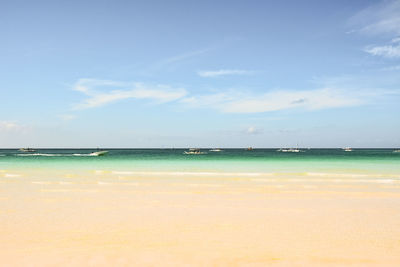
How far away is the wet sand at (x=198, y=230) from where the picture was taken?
6.29m

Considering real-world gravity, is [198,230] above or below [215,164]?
above

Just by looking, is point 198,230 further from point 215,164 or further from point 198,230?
point 215,164

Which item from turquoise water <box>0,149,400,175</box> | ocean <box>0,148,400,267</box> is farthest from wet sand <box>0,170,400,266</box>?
turquoise water <box>0,149,400,175</box>

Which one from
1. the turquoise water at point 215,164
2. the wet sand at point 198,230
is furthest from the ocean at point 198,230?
the turquoise water at point 215,164

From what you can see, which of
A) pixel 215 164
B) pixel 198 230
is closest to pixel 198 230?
pixel 198 230

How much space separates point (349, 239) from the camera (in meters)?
7.50

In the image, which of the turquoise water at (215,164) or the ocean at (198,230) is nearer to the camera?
the ocean at (198,230)

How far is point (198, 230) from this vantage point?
Answer: 8289mm

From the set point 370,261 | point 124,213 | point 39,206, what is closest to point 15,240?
point 124,213

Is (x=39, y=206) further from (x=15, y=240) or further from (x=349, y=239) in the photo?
(x=349, y=239)

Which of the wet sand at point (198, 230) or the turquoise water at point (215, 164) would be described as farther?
the turquoise water at point (215, 164)

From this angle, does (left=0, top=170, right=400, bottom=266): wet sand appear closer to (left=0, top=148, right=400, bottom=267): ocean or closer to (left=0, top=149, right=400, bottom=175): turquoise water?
(left=0, top=148, right=400, bottom=267): ocean

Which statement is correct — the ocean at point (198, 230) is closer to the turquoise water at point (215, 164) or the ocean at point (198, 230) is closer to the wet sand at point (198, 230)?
the wet sand at point (198, 230)

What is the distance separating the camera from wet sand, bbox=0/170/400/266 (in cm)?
629
